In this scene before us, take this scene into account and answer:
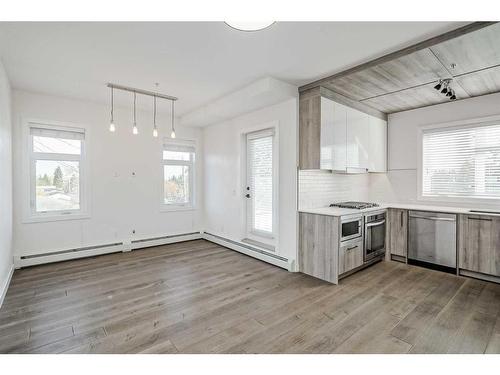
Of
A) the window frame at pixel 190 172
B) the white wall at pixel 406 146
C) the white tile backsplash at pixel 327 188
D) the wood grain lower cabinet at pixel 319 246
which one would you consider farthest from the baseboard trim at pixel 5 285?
the white wall at pixel 406 146

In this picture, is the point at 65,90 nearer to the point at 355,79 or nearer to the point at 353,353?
the point at 355,79

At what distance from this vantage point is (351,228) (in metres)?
3.64

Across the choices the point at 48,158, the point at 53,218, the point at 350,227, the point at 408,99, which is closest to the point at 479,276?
the point at 350,227

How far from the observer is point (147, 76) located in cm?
352

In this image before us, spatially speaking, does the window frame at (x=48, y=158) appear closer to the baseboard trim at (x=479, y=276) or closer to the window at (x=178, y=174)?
the window at (x=178, y=174)

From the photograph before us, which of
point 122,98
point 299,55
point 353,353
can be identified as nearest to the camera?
point 353,353

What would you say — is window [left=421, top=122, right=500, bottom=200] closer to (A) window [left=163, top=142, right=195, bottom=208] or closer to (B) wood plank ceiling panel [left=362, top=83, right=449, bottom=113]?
(B) wood plank ceiling panel [left=362, top=83, right=449, bottom=113]

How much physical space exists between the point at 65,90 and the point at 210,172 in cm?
298

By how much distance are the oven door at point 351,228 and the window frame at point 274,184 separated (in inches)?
41.7

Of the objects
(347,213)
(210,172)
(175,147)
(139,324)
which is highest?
(175,147)

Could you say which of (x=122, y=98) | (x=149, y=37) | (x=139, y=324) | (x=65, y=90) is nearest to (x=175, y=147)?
(x=122, y=98)

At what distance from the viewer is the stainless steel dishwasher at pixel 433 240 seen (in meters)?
3.75

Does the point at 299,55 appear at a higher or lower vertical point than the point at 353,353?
higher
